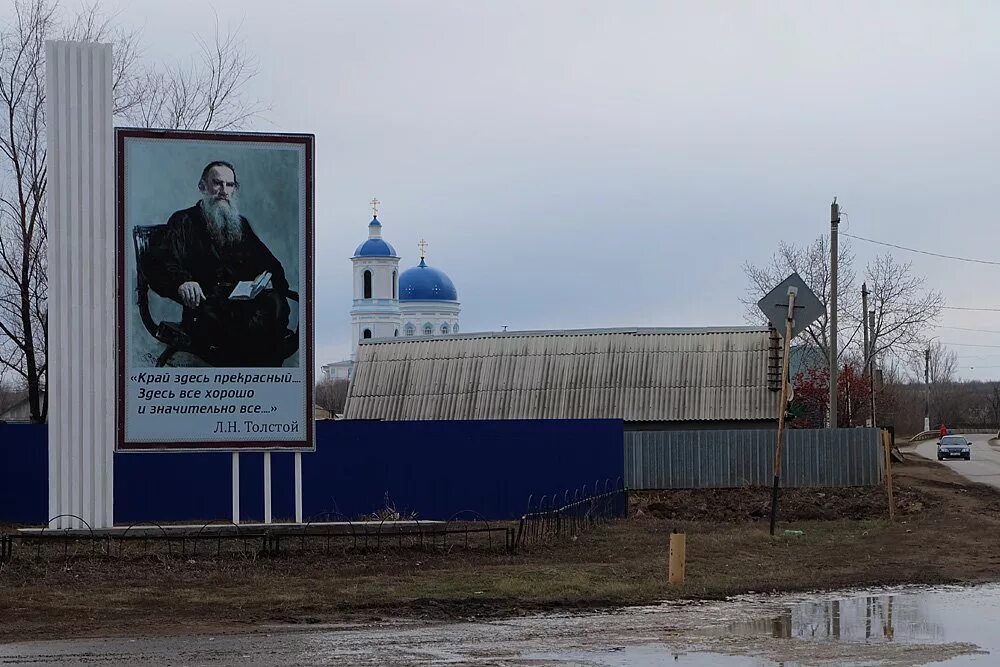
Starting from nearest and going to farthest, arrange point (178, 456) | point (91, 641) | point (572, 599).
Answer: point (91, 641), point (572, 599), point (178, 456)

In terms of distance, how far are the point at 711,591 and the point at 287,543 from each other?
6765 mm

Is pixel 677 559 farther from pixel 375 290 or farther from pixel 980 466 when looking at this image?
pixel 375 290

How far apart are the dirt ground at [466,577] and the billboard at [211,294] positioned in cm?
262

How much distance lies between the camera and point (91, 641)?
1047 cm

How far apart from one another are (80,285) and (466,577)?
774cm

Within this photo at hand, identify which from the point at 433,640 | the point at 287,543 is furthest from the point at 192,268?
the point at 433,640

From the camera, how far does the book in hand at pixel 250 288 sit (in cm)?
1878

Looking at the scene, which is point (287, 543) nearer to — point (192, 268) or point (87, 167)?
point (192, 268)

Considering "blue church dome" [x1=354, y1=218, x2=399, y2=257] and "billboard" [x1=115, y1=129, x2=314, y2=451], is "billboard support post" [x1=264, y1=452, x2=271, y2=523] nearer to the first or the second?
"billboard" [x1=115, y1=129, x2=314, y2=451]

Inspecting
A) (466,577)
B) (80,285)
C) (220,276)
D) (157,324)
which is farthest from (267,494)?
(466,577)

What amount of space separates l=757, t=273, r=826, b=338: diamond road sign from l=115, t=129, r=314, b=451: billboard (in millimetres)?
7132

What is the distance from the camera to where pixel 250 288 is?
61.8 ft

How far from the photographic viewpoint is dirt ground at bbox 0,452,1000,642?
12086mm

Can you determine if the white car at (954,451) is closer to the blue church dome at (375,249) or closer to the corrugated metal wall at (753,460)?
the corrugated metal wall at (753,460)
